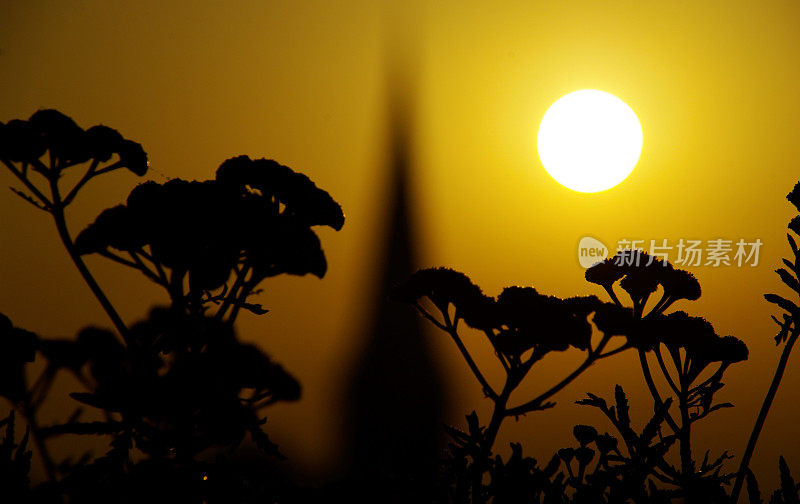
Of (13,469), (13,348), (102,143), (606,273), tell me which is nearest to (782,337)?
(606,273)

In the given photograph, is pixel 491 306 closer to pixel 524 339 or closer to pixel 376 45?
pixel 524 339

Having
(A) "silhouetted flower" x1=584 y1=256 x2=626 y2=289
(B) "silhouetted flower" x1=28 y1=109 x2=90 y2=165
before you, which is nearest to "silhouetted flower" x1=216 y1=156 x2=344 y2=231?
(B) "silhouetted flower" x1=28 y1=109 x2=90 y2=165

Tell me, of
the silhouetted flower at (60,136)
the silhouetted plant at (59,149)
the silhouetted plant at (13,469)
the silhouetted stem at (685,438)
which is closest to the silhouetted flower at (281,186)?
the silhouetted plant at (59,149)

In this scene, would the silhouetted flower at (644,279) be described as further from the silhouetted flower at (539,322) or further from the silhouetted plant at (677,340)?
the silhouetted flower at (539,322)

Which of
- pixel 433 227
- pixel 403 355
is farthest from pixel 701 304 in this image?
pixel 403 355

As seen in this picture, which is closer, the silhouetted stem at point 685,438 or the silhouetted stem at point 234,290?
the silhouetted stem at point 234,290

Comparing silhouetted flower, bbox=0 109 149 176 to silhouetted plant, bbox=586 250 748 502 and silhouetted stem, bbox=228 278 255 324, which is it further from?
silhouetted plant, bbox=586 250 748 502

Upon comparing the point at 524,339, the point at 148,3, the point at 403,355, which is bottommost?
the point at 403,355

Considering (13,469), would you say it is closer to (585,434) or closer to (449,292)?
(449,292)

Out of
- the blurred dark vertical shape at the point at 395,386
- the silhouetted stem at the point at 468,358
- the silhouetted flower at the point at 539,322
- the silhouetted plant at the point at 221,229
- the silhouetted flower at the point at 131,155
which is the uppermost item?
the silhouetted flower at the point at 131,155
